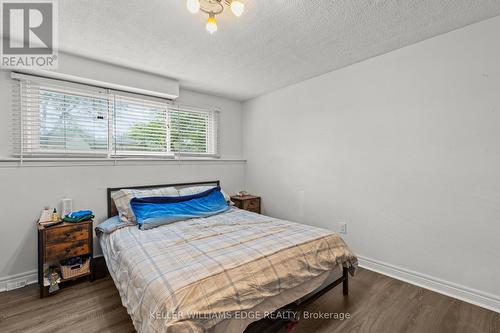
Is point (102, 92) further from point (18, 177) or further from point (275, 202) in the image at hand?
point (275, 202)

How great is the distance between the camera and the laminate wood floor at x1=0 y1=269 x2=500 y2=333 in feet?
5.62

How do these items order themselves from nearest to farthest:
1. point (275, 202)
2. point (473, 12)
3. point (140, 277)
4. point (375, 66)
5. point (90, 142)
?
point (140, 277)
point (473, 12)
point (375, 66)
point (90, 142)
point (275, 202)

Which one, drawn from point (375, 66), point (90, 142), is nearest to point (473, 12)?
point (375, 66)

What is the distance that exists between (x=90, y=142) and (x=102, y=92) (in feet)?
2.07

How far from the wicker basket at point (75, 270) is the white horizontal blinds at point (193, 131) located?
5.79 ft

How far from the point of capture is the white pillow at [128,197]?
8.27 feet

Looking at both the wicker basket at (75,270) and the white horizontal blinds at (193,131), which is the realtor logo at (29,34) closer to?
the white horizontal blinds at (193,131)

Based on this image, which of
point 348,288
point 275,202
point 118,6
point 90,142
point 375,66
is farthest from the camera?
point 275,202

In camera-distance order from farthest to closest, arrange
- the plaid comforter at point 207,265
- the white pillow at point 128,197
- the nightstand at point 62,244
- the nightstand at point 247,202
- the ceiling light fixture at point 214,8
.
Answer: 1. the nightstand at point 247,202
2. the white pillow at point 128,197
3. the nightstand at point 62,244
4. the ceiling light fixture at point 214,8
5. the plaid comforter at point 207,265

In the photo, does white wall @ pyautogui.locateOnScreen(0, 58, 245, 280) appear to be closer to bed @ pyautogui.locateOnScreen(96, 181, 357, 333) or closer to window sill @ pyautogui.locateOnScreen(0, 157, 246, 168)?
window sill @ pyautogui.locateOnScreen(0, 157, 246, 168)

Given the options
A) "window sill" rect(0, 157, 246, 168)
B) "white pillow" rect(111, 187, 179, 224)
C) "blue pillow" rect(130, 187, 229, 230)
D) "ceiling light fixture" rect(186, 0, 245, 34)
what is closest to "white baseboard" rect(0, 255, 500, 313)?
"white pillow" rect(111, 187, 179, 224)

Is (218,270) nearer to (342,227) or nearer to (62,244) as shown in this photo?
(62,244)

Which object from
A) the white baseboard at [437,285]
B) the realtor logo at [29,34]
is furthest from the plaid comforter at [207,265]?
the realtor logo at [29,34]

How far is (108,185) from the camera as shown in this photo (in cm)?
282
